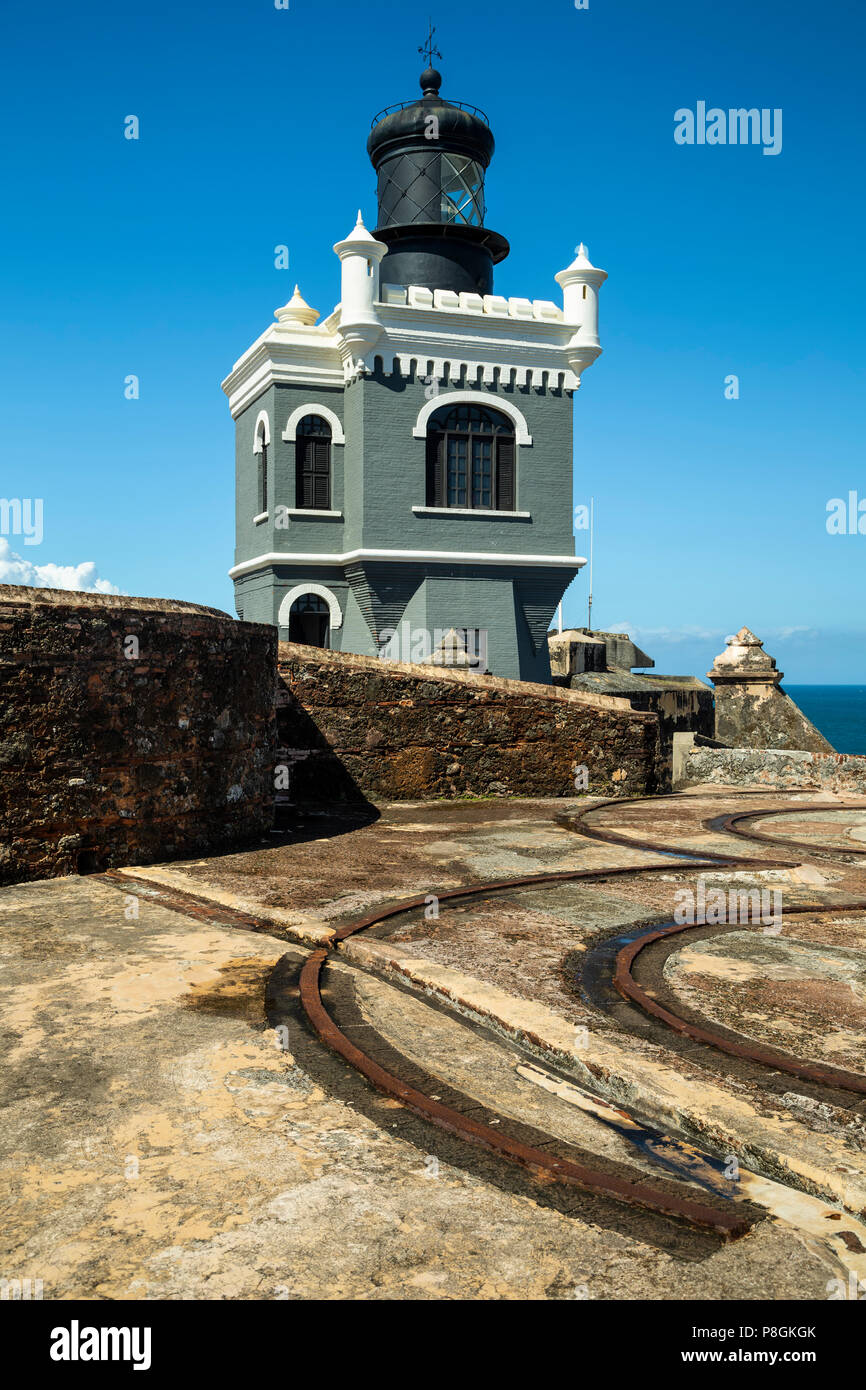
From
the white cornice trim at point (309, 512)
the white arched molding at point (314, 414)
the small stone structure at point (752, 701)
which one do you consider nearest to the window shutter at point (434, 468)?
the white arched molding at point (314, 414)

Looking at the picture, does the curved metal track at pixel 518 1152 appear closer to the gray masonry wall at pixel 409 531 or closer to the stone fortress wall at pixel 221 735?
the stone fortress wall at pixel 221 735

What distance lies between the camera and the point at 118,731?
6.88 metres

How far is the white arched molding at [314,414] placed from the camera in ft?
72.0

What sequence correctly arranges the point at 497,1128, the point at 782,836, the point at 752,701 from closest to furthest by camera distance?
the point at 497,1128
the point at 782,836
the point at 752,701

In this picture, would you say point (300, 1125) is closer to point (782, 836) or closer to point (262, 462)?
point (782, 836)

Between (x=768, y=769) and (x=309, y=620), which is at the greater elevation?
(x=309, y=620)

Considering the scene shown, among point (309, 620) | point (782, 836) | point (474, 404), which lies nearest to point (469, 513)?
point (474, 404)

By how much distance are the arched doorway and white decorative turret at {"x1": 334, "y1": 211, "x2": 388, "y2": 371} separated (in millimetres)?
5469

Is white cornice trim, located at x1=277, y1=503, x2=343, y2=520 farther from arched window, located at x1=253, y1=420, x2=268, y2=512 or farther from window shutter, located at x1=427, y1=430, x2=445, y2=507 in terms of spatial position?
window shutter, located at x1=427, y1=430, x2=445, y2=507

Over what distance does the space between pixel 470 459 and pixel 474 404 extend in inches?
45.8

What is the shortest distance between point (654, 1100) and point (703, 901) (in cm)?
322

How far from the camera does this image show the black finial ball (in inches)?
979
